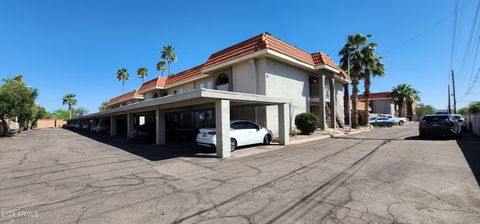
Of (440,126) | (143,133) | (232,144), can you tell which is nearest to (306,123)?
(440,126)

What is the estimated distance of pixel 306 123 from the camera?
16859 mm

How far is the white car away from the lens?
1051 centimetres

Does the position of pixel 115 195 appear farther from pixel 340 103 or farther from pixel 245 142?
pixel 340 103

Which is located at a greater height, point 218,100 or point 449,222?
point 218,100

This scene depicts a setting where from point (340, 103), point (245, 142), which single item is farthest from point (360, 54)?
point (245, 142)

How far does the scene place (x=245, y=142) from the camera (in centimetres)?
1177

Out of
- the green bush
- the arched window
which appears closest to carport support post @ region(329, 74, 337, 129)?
the green bush

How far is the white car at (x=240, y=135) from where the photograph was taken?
34.5ft

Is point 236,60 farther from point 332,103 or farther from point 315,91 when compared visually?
point 332,103

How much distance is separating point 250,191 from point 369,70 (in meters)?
25.6

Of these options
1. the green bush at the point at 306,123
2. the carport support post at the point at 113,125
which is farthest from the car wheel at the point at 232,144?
the carport support post at the point at 113,125

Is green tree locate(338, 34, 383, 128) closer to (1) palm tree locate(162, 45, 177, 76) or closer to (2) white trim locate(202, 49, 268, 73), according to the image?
(2) white trim locate(202, 49, 268, 73)

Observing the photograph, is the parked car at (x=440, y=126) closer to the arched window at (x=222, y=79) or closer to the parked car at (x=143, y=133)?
the arched window at (x=222, y=79)

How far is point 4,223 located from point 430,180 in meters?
8.71
